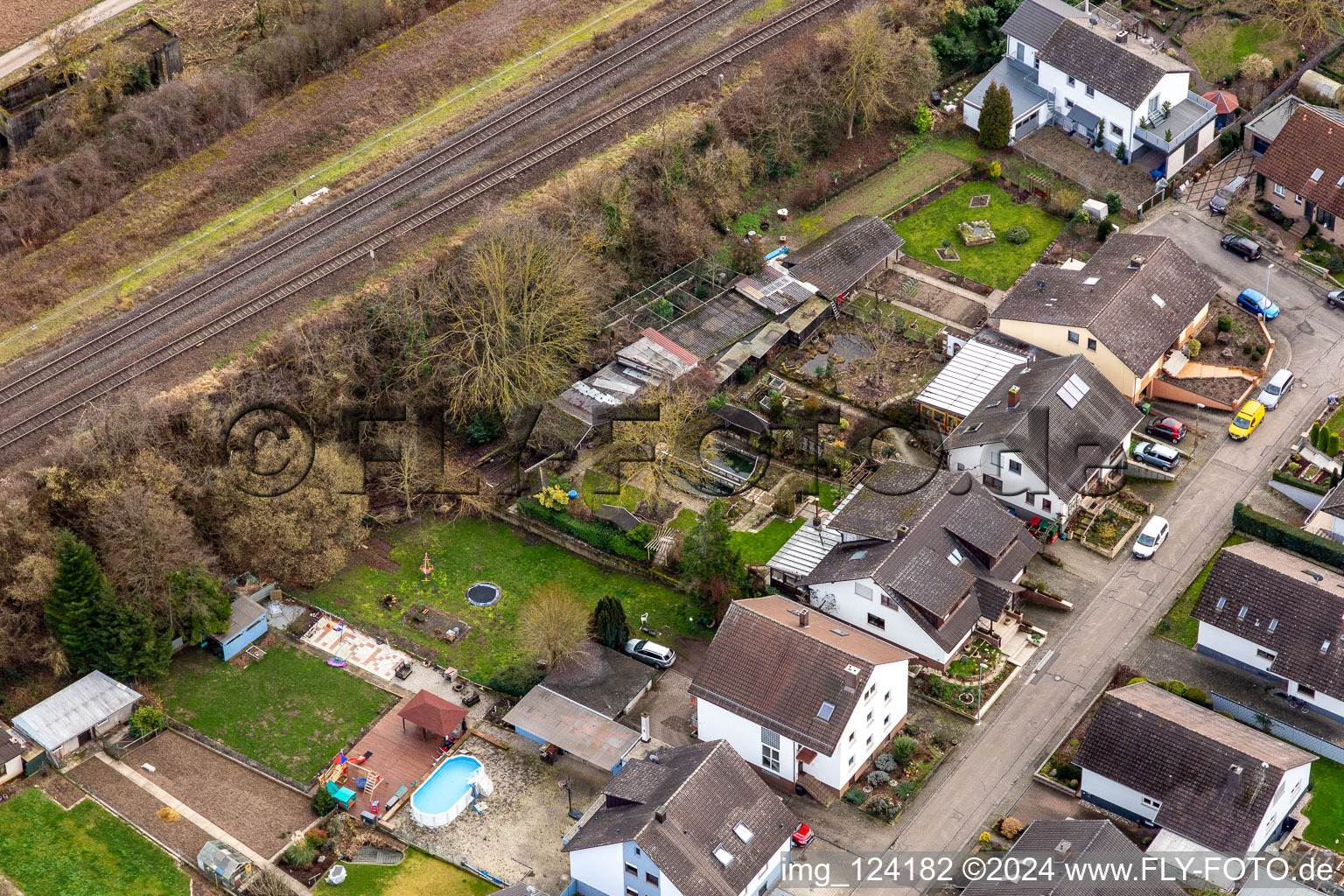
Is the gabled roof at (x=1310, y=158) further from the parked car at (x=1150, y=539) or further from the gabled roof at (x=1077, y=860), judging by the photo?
the gabled roof at (x=1077, y=860)

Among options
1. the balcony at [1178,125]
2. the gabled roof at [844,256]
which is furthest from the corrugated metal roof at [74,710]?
the balcony at [1178,125]

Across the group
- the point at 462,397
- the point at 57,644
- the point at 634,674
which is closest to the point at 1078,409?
the point at 634,674

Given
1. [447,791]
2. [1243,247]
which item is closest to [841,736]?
[447,791]

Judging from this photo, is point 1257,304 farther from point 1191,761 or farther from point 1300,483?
point 1191,761

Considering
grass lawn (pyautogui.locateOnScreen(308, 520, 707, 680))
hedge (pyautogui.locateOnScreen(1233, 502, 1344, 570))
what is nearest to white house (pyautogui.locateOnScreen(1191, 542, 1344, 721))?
hedge (pyautogui.locateOnScreen(1233, 502, 1344, 570))

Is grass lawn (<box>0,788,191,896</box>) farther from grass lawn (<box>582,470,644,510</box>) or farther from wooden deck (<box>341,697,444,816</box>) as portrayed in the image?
grass lawn (<box>582,470,644,510</box>)

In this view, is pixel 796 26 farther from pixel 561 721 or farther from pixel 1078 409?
pixel 561 721
